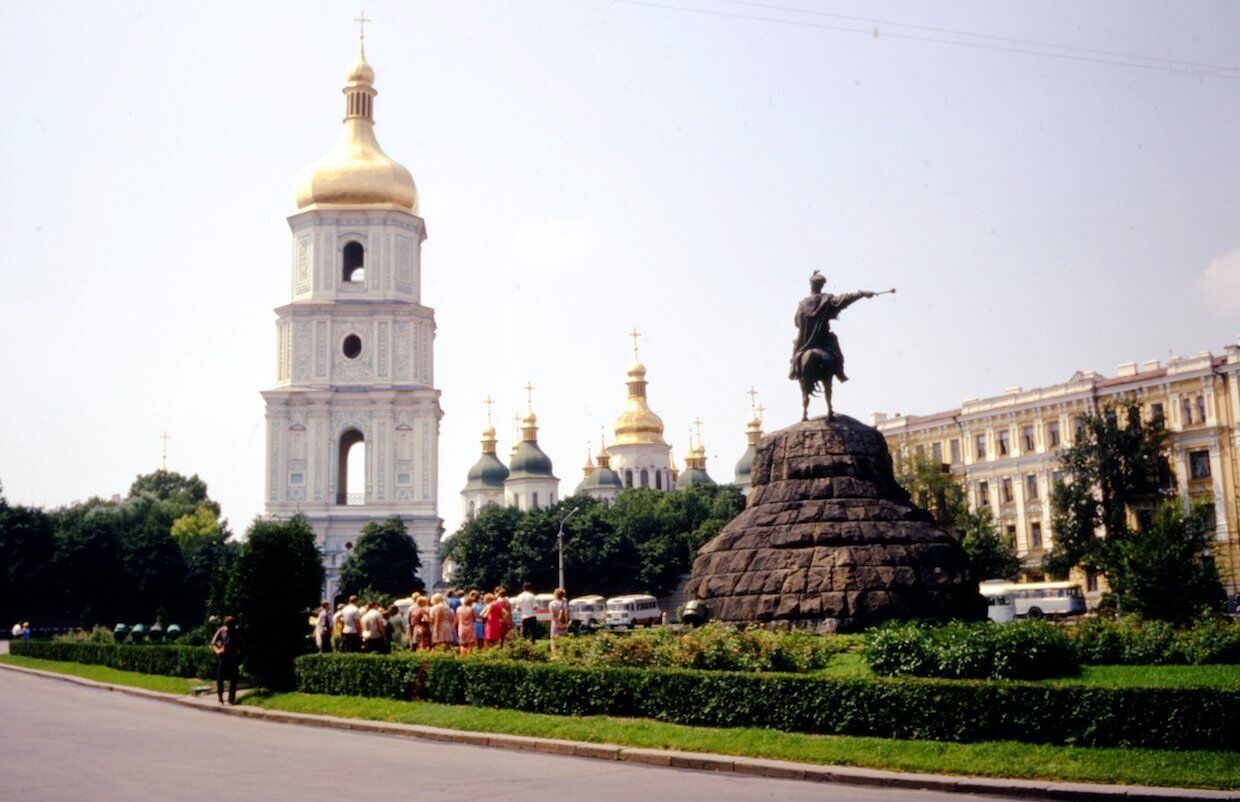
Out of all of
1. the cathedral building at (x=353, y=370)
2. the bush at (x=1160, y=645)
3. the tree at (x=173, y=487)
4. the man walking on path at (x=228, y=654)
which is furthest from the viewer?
the tree at (x=173, y=487)

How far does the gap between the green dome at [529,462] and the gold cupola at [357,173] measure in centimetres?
3539

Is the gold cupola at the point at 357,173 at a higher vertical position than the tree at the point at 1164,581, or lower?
higher

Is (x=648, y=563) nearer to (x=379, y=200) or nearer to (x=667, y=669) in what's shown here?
(x=379, y=200)

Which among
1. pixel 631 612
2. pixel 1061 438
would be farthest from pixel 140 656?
pixel 1061 438

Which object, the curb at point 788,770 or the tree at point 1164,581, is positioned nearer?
the curb at point 788,770

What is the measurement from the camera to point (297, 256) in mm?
71438

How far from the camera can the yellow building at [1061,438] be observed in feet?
174

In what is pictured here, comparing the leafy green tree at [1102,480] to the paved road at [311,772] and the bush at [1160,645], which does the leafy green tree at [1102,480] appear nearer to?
the bush at [1160,645]

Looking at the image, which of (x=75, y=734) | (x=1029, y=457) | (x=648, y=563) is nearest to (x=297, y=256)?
(x=648, y=563)

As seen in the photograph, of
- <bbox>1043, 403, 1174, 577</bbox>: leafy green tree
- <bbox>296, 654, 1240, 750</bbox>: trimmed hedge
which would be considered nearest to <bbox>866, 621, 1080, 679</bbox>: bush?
<bbox>296, 654, 1240, 750</bbox>: trimmed hedge

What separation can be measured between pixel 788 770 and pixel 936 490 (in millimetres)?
45616

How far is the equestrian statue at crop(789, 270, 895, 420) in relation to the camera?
24.4 m

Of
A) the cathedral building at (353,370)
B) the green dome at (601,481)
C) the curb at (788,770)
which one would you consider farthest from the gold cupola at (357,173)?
the curb at (788,770)

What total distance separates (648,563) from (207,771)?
60076 mm
